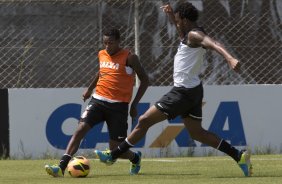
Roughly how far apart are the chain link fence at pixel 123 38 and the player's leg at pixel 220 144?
4.55 meters

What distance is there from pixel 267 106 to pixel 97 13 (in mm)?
3863

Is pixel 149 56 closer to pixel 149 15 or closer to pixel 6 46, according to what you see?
pixel 149 15

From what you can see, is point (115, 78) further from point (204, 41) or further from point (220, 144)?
point (204, 41)

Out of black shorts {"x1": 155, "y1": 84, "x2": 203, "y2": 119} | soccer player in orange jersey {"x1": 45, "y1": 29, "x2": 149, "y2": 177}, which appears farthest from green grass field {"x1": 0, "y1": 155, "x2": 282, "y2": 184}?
black shorts {"x1": 155, "y1": 84, "x2": 203, "y2": 119}

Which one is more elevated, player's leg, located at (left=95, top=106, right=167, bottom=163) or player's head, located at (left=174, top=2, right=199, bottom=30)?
player's head, located at (left=174, top=2, right=199, bottom=30)

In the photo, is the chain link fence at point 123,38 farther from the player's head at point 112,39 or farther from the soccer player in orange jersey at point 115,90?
the player's head at point 112,39

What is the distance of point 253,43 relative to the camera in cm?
1748

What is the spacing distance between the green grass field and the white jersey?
107 cm

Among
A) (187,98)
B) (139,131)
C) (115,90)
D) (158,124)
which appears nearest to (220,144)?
(187,98)

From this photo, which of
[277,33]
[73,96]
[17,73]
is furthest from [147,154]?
[277,33]

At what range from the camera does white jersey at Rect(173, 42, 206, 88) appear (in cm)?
1106

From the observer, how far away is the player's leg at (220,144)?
1109 cm

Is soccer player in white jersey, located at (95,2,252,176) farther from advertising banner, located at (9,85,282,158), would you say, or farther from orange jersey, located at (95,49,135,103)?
advertising banner, located at (9,85,282,158)

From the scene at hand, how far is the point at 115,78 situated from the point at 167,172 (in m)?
1.32
